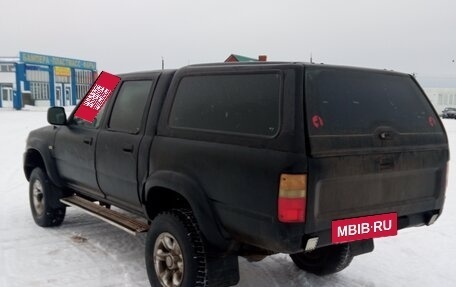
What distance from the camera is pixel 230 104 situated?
10.1 ft

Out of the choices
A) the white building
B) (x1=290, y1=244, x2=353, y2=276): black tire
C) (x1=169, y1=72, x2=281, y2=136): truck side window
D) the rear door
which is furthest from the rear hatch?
the white building

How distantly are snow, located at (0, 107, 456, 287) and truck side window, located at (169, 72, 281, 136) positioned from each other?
154cm

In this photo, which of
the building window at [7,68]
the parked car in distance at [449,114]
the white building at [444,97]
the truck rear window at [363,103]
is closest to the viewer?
the truck rear window at [363,103]

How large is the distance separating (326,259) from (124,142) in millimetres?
2020

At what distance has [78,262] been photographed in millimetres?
4324

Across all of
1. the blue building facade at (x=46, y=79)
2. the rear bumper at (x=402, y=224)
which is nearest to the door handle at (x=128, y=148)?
the rear bumper at (x=402, y=224)

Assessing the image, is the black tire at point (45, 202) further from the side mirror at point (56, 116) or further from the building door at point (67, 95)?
the building door at point (67, 95)

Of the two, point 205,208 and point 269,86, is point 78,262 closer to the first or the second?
point 205,208

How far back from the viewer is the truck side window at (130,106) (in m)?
3.93

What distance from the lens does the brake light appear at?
8.34ft

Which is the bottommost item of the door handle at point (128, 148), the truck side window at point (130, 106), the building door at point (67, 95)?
the building door at point (67, 95)

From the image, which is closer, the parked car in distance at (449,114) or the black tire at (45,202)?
the black tire at (45,202)

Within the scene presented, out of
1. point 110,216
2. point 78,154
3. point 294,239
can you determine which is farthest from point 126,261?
point 294,239

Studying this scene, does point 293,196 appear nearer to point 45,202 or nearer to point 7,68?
point 45,202
